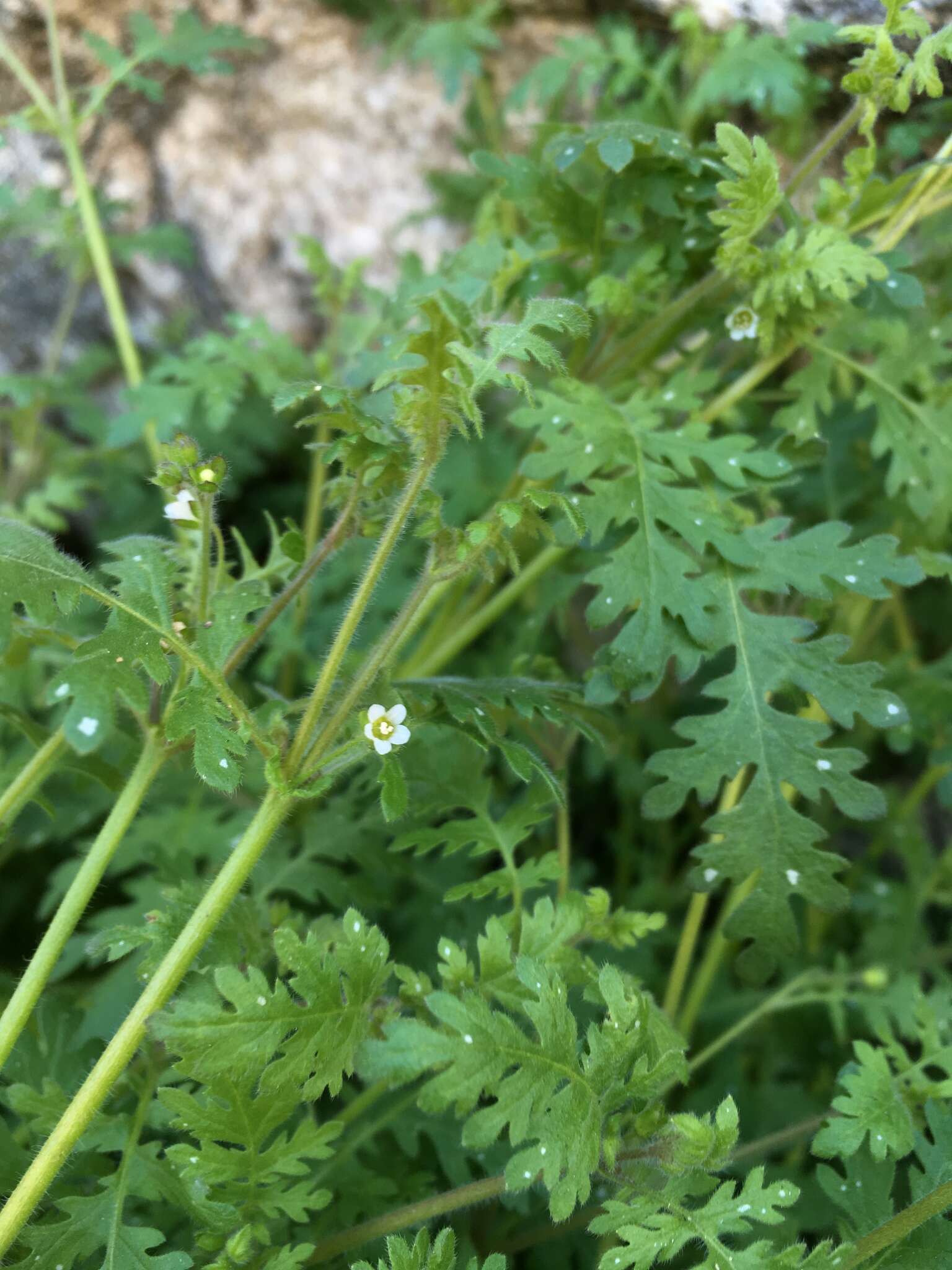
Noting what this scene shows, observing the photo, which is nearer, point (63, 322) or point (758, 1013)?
point (758, 1013)

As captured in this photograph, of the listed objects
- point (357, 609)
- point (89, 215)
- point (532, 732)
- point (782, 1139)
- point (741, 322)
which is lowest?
point (782, 1139)

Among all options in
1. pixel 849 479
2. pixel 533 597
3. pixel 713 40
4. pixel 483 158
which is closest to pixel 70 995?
pixel 533 597

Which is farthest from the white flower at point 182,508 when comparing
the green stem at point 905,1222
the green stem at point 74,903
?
the green stem at point 905,1222

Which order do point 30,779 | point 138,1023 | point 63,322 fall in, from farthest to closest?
point 63,322, point 30,779, point 138,1023

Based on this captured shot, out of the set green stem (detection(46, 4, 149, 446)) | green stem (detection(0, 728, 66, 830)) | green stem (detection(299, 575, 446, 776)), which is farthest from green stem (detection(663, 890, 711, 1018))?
green stem (detection(46, 4, 149, 446))

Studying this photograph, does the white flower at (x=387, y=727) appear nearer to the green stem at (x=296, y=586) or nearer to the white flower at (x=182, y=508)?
the green stem at (x=296, y=586)


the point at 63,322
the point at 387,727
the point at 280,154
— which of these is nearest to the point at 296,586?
the point at 387,727

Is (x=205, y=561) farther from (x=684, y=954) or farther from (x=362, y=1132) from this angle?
(x=684, y=954)
